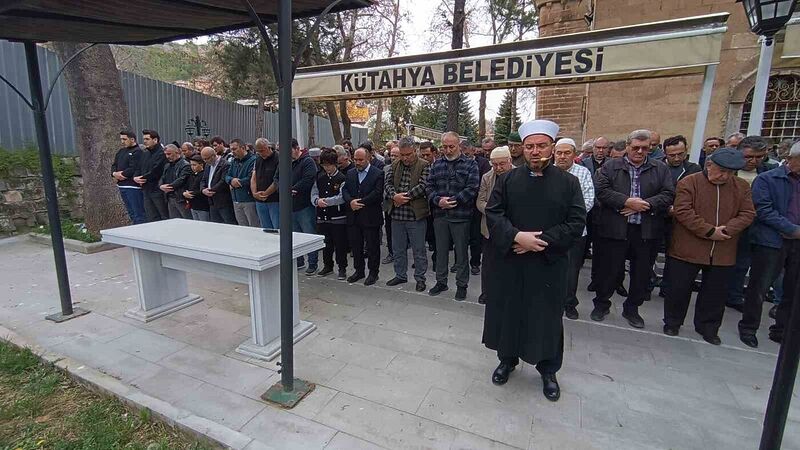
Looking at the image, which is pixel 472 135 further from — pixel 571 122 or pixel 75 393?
pixel 75 393

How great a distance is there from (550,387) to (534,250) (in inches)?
41.0

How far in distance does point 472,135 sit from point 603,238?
3315cm

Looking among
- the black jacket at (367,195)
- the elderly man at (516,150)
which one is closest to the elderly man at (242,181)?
the black jacket at (367,195)

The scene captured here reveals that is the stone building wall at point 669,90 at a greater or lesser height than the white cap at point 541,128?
greater

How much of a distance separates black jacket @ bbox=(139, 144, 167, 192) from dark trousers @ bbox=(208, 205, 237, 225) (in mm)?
1175

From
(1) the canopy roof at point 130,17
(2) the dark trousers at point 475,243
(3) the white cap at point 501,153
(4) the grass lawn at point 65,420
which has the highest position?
(1) the canopy roof at point 130,17

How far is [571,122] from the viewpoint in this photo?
31.8 ft

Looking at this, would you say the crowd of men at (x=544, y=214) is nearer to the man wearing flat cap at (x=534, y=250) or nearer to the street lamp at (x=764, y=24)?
the man wearing flat cap at (x=534, y=250)

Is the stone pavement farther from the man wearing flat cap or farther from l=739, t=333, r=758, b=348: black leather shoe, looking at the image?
the man wearing flat cap

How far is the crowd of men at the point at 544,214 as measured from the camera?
2771mm

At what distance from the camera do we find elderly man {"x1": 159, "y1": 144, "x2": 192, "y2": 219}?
6.46 meters

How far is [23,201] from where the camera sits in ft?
25.4

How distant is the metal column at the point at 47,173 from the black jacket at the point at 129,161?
9.91 feet

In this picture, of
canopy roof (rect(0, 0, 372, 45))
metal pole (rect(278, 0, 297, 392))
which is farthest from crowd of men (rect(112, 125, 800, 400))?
canopy roof (rect(0, 0, 372, 45))
